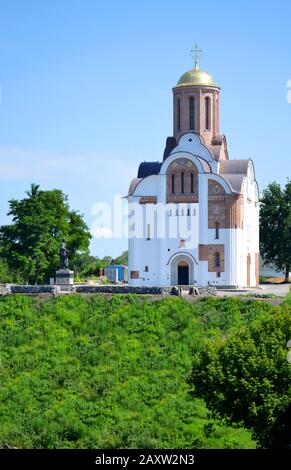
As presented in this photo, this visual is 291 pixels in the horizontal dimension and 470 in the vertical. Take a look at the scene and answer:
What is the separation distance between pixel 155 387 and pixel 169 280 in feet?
65.2

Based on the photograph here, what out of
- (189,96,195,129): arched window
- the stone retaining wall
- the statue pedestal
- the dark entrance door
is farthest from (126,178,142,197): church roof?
the stone retaining wall

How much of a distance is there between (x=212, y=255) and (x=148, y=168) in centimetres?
570

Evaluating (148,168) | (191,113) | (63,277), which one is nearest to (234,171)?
(191,113)

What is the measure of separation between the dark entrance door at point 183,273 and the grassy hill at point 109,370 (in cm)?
952

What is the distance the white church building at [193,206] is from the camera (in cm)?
4812

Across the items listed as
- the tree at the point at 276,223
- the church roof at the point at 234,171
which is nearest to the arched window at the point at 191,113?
the church roof at the point at 234,171

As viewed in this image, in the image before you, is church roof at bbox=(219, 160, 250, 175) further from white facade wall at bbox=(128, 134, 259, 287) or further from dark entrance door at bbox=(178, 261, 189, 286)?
dark entrance door at bbox=(178, 261, 189, 286)

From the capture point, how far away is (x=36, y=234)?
166ft

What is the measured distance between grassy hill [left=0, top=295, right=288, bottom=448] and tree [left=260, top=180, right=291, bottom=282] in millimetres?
19148

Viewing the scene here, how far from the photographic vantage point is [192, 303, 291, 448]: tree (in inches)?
907

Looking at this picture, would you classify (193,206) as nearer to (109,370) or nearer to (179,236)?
(179,236)

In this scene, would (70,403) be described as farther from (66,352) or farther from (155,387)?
(66,352)

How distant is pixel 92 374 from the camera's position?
30.2 meters

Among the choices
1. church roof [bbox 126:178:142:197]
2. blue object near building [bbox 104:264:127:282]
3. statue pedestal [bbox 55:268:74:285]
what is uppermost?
church roof [bbox 126:178:142:197]
